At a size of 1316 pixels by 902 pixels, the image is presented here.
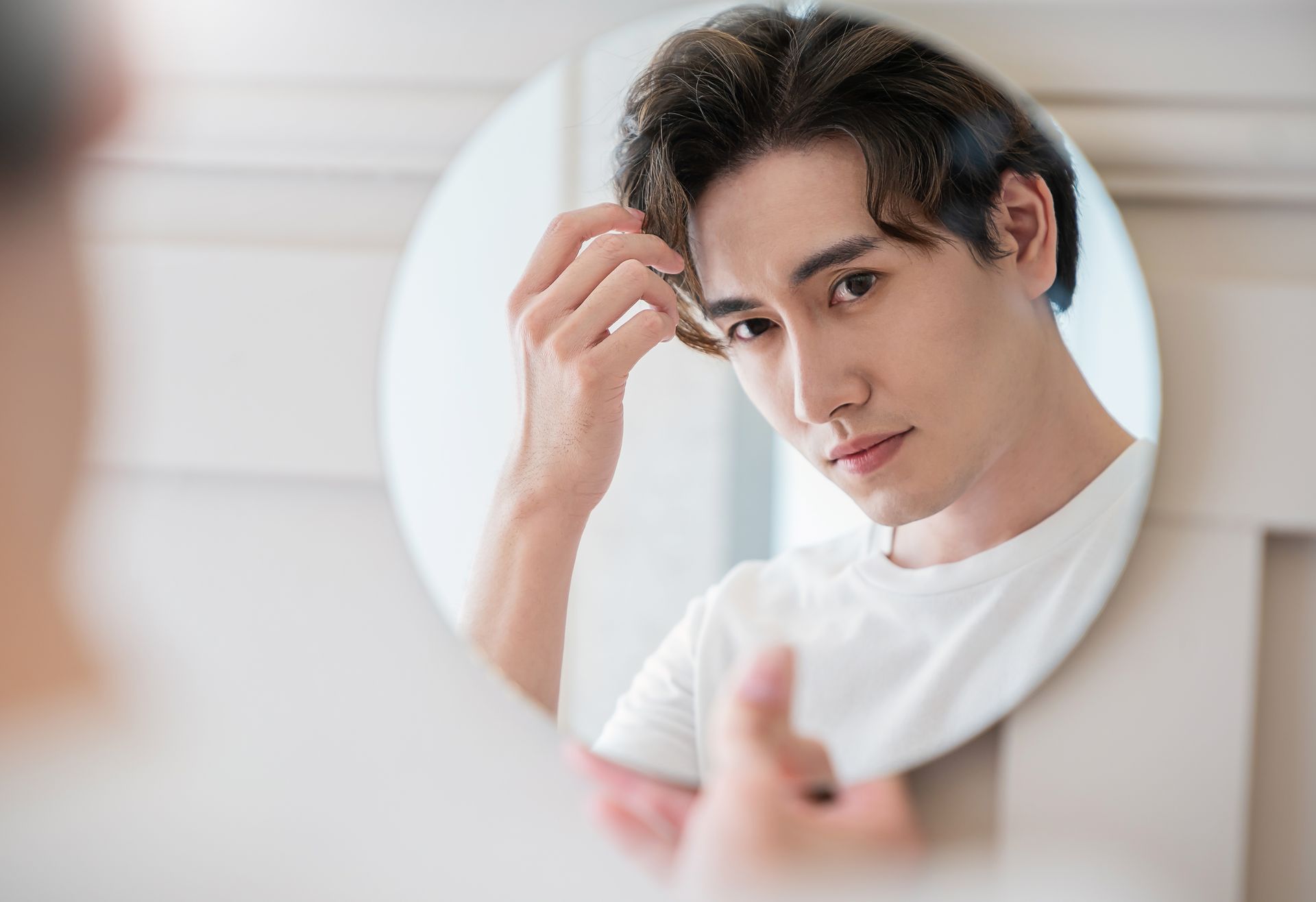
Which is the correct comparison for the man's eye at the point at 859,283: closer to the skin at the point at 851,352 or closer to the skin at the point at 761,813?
the skin at the point at 851,352

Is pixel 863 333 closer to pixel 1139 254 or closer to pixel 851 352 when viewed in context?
pixel 851 352

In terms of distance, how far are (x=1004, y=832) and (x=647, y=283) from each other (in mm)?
308

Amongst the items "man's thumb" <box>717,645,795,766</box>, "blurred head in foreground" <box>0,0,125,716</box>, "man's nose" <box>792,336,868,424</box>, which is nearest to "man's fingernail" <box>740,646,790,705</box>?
"man's thumb" <box>717,645,795,766</box>

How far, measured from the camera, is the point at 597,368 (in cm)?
50

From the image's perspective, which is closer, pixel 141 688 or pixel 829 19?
pixel 829 19

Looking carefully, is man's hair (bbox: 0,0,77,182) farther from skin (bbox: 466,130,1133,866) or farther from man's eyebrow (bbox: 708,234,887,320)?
man's eyebrow (bbox: 708,234,887,320)

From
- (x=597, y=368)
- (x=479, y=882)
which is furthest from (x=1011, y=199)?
(x=479, y=882)

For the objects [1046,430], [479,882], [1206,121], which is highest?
[1206,121]

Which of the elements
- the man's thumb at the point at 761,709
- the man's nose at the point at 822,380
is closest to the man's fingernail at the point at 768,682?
the man's thumb at the point at 761,709

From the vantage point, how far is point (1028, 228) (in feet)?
1.51

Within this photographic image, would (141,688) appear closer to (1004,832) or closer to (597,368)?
(597,368)

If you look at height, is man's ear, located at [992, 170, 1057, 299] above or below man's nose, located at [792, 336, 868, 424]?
above

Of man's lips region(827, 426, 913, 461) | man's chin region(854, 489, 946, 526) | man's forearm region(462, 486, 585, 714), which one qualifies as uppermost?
man's lips region(827, 426, 913, 461)

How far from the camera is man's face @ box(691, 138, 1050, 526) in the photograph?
18.0 inches
